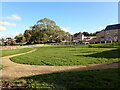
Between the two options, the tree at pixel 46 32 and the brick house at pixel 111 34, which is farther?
the tree at pixel 46 32

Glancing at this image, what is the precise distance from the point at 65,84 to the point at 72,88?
395 mm

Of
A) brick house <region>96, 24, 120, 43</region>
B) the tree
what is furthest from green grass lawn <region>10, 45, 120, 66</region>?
the tree

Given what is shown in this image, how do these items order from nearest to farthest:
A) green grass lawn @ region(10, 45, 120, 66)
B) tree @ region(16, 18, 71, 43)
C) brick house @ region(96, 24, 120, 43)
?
green grass lawn @ region(10, 45, 120, 66) < brick house @ region(96, 24, 120, 43) < tree @ region(16, 18, 71, 43)

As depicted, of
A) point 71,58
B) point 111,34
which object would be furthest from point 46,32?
point 71,58

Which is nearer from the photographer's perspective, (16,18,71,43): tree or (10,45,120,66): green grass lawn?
(10,45,120,66): green grass lawn

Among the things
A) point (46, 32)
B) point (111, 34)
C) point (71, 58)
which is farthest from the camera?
point (46, 32)

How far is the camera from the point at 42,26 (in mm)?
53375

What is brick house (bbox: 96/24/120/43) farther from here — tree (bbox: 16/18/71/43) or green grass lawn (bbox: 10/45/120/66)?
green grass lawn (bbox: 10/45/120/66)

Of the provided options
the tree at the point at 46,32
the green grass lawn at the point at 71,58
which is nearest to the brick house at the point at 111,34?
the tree at the point at 46,32

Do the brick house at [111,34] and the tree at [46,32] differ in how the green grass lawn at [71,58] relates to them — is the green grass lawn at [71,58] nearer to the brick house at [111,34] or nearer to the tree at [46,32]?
the brick house at [111,34]

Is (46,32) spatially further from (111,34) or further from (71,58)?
(71,58)

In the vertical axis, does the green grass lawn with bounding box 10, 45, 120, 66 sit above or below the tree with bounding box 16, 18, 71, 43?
below

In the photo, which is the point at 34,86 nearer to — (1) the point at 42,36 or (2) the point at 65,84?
(2) the point at 65,84

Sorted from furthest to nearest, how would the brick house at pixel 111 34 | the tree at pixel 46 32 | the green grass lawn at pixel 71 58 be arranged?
the tree at pixel 46 32
the brick house at pixel 111 34
the green grass lawn at pixel 71 58
